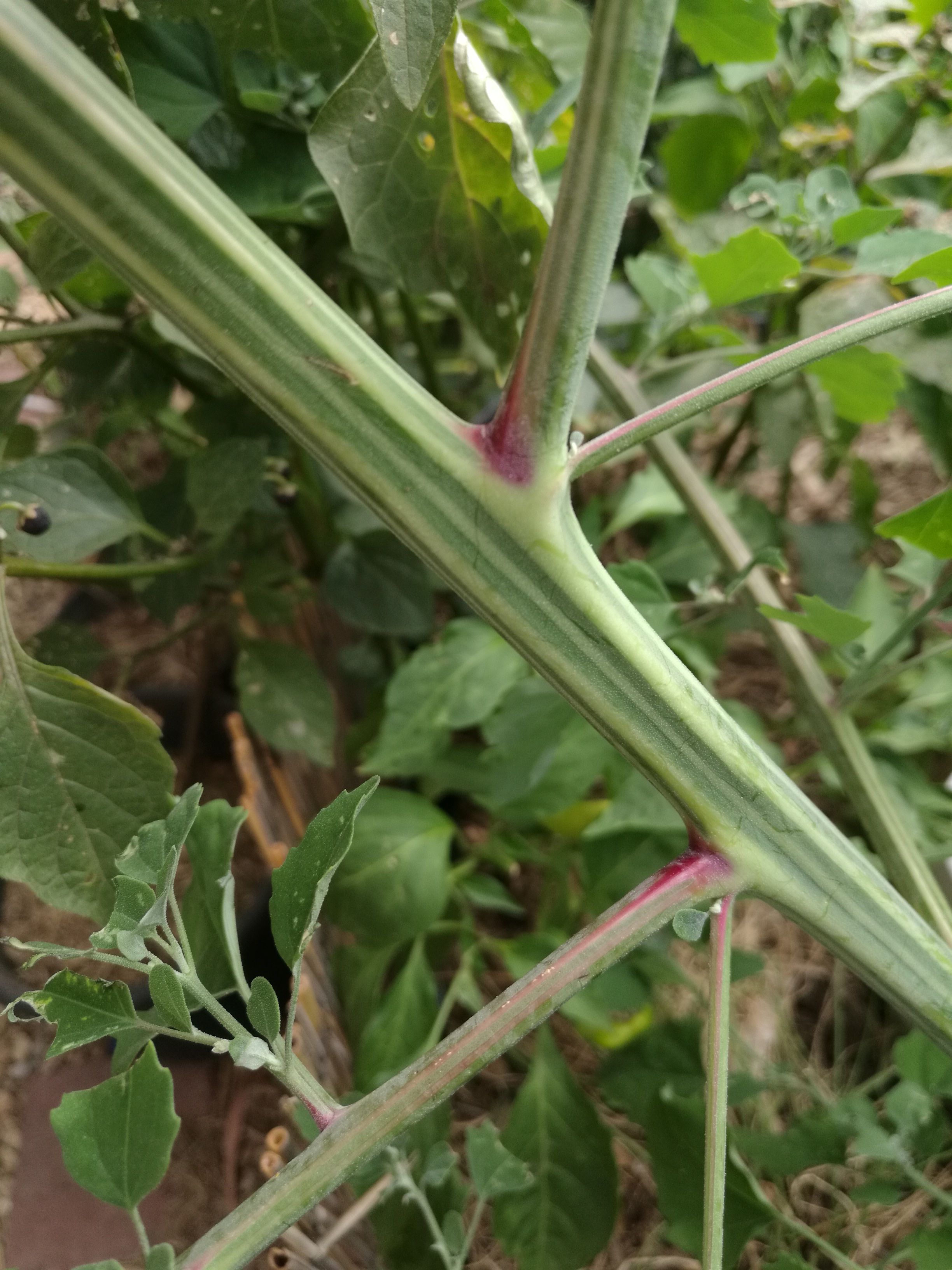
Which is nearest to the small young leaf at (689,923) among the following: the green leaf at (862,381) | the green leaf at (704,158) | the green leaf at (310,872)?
the green leaf at (310,872)

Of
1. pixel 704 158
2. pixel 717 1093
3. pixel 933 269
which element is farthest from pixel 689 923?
pixel 704 158

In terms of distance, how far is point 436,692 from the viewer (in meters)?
0.55

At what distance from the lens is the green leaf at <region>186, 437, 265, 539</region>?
0.49 metres

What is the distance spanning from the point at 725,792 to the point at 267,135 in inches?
16.7

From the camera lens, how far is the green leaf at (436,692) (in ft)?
1.77

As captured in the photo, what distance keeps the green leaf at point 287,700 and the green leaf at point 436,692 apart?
0.16 ft

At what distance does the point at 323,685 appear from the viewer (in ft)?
1.95

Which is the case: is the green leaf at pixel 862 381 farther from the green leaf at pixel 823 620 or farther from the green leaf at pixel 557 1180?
the green leaf at pixel 557 1180

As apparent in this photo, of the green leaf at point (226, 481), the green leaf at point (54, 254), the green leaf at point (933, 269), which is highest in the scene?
the green leaf at point (54, 254)

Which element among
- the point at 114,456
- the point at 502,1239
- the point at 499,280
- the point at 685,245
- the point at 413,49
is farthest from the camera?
the point at 114,456

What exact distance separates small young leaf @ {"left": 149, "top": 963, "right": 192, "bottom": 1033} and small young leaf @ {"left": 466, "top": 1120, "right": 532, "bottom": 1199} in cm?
22

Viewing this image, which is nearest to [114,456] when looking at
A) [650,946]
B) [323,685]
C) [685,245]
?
[323,685]

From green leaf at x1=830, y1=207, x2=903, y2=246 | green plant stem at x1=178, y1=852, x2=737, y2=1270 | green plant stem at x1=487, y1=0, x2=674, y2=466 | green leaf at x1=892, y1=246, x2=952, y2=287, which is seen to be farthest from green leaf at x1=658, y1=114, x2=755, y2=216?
green plant stem at x1=178, y1=852, x2=737, y2=1270

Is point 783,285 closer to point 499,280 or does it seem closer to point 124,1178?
point 499,280
